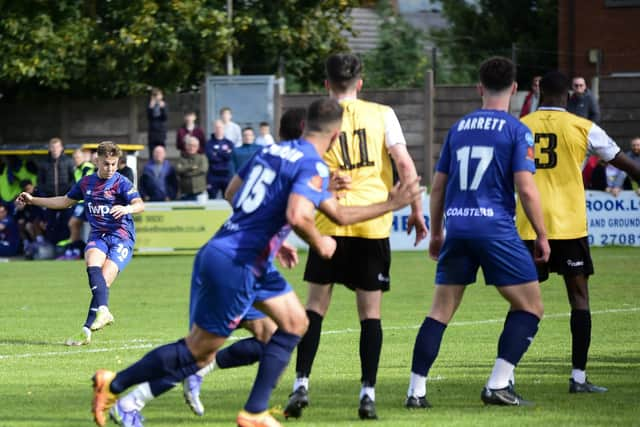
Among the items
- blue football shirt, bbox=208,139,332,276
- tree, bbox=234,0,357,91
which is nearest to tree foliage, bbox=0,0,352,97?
tree, bbox=234,0,357,91

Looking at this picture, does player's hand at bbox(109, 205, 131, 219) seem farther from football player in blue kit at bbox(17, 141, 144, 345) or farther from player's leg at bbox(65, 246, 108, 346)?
player's leg at bbox(65, 246, 108, 346)

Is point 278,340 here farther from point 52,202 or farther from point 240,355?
point 52,202

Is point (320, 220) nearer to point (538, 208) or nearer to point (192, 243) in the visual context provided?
point (538, 208)

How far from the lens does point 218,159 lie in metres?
24.8

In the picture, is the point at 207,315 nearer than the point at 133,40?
Yes

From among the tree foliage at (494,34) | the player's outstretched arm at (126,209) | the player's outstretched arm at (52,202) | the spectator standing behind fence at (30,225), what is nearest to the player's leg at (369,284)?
the player's outstretched arm at (126,209)

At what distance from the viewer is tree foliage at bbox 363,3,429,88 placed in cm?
3934

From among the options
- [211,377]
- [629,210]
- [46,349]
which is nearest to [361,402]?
[211,377]

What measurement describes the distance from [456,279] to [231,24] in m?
22.7

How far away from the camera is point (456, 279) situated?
26.9 feet

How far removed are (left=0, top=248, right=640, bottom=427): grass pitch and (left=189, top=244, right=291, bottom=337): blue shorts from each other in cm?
101

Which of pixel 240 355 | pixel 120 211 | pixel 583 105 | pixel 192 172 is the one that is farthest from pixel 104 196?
pixel 192 172

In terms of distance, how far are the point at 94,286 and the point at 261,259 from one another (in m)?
5.67

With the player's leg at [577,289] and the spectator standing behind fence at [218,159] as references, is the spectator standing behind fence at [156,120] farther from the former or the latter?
the player's leg at [577,289]
